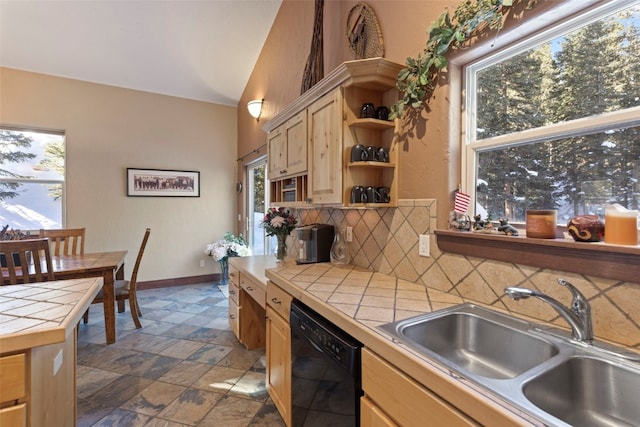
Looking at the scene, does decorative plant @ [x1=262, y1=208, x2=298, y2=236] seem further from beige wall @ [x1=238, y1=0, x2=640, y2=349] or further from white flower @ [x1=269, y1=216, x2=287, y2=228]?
beige wall @ [x1=238, y1=0, x2=640, y2=349]

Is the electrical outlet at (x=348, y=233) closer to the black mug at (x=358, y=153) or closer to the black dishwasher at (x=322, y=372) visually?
the black mug at (x=358, y=153)

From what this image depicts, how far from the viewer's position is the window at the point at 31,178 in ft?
12.4

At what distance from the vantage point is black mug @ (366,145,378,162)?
1.74 metres

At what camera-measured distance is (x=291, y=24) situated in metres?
3.23

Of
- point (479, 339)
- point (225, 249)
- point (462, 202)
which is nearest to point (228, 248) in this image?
point (225, 249)

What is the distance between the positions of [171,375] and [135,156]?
3403mm

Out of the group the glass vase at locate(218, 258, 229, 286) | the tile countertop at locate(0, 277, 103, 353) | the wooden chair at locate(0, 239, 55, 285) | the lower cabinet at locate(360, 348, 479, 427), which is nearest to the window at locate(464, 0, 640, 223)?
the lower cabinet at locate(360, 348, 479, 427)

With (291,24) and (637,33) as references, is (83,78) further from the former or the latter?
(637,33)

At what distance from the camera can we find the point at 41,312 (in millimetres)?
1084

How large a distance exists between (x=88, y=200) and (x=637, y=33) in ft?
17.5

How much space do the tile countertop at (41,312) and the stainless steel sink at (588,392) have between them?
1406 millimetres

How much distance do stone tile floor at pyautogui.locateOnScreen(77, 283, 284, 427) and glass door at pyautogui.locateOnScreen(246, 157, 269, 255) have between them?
4.11 ft

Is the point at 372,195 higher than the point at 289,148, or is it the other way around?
the point at 289,148

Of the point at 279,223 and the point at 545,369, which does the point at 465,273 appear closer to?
the point at 545,369
